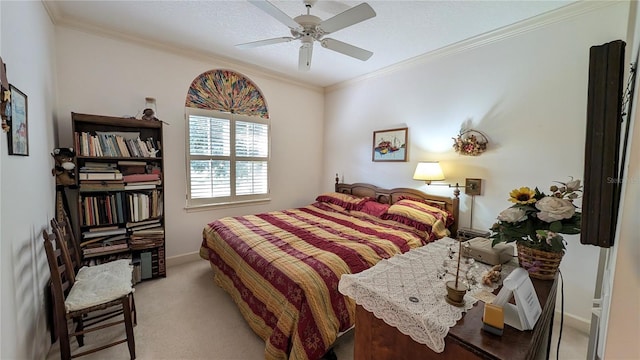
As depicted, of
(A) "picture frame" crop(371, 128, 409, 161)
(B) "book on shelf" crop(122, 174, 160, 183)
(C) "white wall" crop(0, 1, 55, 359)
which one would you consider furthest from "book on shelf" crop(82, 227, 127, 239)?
(A) "picture frame" crop(371, 128, 409, 161)

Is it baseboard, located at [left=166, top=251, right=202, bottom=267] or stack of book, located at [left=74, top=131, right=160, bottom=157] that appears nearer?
stack of book, located at [left=74, top=131, right=160, bottom=157]

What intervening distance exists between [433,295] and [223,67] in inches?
147

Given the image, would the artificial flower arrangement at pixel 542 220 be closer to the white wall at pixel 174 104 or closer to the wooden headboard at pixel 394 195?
the wooden headboard at pixel 394 195

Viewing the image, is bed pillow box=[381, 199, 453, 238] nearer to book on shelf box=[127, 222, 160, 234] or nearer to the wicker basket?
the wicker basket

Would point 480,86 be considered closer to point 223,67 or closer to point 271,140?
point 271,140

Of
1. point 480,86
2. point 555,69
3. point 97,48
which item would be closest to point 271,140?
point 97,48

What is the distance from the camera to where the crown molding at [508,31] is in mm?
2137

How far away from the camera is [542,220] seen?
3.93 ft

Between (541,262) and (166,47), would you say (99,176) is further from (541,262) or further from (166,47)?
(541,262)

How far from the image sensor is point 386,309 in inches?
40.6

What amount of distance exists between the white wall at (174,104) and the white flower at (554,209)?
357 centimetres

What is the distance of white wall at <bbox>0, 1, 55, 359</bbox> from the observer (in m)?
1.32

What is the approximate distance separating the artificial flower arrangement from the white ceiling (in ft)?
6.04

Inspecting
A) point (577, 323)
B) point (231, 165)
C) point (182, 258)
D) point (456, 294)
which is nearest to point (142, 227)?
point (182, 258)
